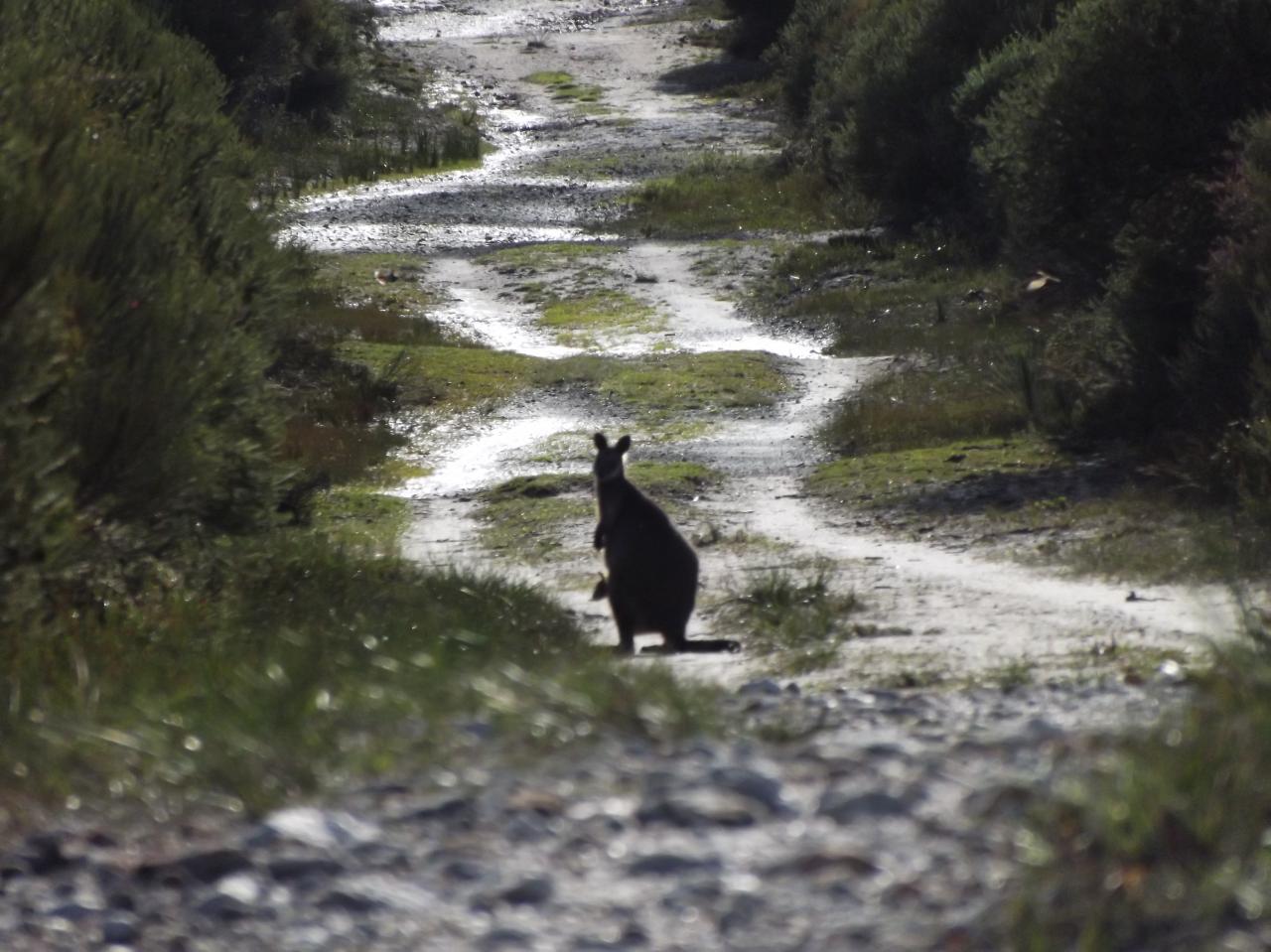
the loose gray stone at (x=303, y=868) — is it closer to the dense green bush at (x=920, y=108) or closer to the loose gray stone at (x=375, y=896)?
the loose gray stone at (x=375, y=896)

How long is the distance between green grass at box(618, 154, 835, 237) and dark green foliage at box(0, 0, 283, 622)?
78.2ft

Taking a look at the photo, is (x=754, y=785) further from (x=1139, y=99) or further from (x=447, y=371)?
(x=447, y=371)

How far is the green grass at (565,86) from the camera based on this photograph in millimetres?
58344

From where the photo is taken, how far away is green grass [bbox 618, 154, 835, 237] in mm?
37062

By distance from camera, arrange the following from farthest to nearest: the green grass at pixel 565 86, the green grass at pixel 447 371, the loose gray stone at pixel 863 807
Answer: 1. the green grass at pixel 565 86
2. the green grass at pixel 447 371
3. the loose gray stone at pixel 863 807

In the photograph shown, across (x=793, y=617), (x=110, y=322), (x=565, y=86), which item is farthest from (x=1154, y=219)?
(x=565, y=86)

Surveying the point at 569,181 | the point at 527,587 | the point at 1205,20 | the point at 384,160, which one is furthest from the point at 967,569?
the point at 384,160

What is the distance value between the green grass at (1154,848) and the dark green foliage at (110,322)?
507 cm

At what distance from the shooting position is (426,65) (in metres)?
62.7

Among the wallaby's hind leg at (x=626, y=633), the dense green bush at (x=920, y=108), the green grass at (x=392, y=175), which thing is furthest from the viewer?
the green grass at (x=392, y=175)

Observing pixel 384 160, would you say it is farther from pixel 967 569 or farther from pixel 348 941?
pixel 348 941

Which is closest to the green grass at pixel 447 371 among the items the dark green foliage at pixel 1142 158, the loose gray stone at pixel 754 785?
the dark green foliage at pixel 1142 158

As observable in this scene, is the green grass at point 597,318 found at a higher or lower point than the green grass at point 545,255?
lower

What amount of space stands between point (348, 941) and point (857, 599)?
829cm
